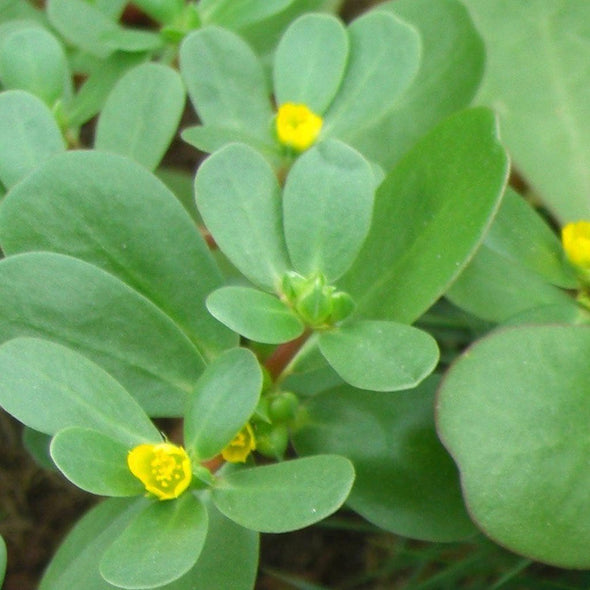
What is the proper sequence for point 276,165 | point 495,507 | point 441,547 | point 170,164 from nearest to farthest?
1. point 495,507
2. point 276,165
3. point 441,547
4. point 170,164

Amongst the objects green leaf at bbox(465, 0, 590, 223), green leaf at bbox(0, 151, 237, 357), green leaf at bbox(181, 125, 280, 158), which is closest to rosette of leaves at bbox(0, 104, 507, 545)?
green leaf at bbox(0, 151, 237, 357)

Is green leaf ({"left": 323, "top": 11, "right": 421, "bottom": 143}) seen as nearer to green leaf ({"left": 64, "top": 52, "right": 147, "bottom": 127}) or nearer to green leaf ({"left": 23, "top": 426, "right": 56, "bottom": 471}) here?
green leaf ({"left": 64, "top": 52, "right": 147, "bottom": 127})

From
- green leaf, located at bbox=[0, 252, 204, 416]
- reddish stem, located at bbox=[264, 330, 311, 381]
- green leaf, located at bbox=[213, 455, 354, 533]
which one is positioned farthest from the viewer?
reddish stem, located at bbox=[264, 330, 311, 381]

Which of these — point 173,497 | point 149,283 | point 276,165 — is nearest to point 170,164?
point 276,165

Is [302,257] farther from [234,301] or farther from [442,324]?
[442,324]

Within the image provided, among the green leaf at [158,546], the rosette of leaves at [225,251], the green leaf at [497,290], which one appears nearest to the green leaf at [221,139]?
the rosette of leaves at [225,251]

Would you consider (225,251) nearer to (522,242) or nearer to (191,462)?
(191,462)

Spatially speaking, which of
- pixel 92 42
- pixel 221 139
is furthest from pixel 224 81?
pixel 92 42
